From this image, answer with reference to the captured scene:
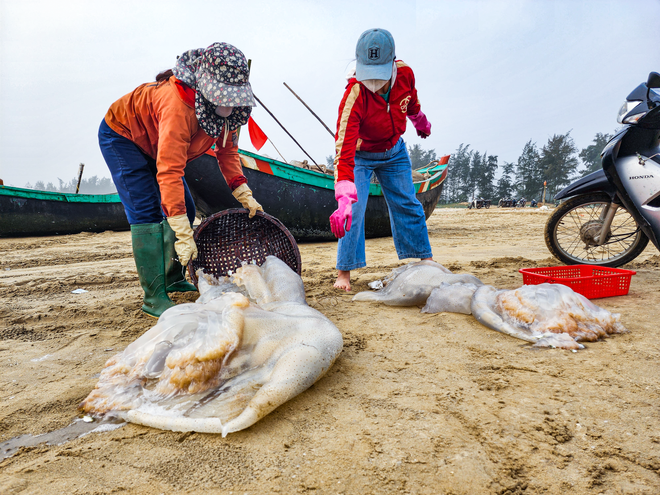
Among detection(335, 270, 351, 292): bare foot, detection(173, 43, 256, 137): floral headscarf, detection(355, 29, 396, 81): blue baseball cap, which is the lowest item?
detection(335, 270, 351, 292): bare foot

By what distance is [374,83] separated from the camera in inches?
101

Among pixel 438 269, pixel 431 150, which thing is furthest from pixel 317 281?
pixel 431 150

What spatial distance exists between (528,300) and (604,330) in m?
0.36

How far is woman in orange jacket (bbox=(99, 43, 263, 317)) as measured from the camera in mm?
2088

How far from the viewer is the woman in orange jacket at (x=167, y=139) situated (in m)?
2.09

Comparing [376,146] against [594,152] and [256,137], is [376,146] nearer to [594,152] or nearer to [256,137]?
[256,137]

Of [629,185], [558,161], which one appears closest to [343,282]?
[629,185]

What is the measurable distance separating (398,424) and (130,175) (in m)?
2.18

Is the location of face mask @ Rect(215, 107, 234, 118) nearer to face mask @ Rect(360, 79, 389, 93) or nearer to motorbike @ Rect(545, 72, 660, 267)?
face mask @ Rect(360, 79, 389, 93)

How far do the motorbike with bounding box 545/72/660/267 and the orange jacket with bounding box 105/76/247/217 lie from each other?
122 inches

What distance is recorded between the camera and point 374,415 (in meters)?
1.22

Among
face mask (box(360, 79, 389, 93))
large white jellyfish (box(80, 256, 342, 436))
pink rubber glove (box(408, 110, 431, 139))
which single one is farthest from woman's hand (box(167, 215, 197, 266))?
pink rubber glove (box(408, 110, 431, 139))

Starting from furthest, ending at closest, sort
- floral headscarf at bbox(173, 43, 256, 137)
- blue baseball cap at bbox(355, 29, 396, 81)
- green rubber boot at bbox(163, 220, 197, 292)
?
blue baseball cap at bbox(355, 29, 396, 81), green rubber boot at bbox(163, 220, 197, 292), floral headscarf at bbox(173, 43, 256, 137)

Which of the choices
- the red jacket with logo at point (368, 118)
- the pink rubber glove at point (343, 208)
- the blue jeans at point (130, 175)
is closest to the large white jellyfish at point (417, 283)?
the pink rubber glove at point (343, 208)
